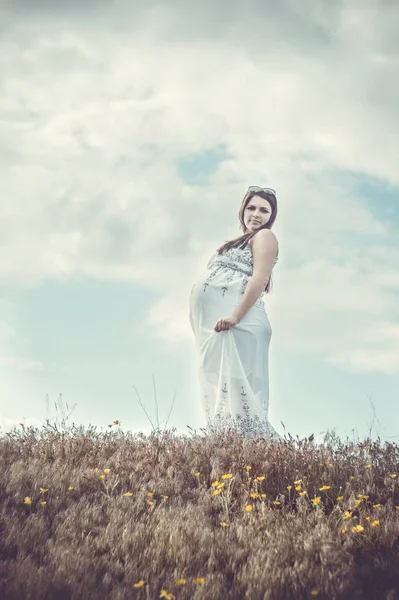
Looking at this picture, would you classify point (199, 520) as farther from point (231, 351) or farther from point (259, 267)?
point (259, 267)

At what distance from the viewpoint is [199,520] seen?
4289 mm

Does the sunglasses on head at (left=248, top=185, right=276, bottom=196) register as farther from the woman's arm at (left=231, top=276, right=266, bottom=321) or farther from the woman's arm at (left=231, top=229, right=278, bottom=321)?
the woman's arm at (left=231, top=276, right=266, bottom=321)

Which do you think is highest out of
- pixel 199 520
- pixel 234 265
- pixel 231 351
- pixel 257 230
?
pixel 257 230

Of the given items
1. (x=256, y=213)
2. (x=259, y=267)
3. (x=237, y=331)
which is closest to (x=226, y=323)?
(x=237, y=331)

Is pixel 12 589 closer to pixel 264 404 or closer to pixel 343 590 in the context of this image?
pixel 343 590

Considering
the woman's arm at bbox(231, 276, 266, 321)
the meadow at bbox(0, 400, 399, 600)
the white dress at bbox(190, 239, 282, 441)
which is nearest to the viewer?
the meadow at bbox(0, 400, 399, 600)

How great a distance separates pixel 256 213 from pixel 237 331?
1.93 metres

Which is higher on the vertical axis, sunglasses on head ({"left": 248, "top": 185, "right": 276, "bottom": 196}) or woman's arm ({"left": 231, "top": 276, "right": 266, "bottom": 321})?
sunglasses on head ({"left": 248, "top": 185, "right": 276, "bottom": 196})

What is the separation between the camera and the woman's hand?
8562 millimetres

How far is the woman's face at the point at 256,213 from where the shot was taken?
9.27m

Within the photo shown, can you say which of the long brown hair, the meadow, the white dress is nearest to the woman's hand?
the white dress

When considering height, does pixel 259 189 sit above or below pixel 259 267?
above

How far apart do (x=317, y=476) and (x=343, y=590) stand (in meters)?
2.15

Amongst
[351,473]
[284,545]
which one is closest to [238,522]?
[284,545]
